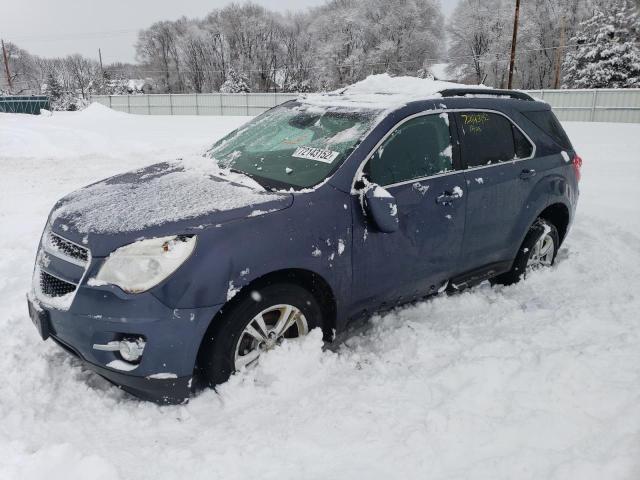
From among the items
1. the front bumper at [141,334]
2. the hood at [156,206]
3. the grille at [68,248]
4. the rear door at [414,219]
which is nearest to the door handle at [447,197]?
the rear door at [414,219]

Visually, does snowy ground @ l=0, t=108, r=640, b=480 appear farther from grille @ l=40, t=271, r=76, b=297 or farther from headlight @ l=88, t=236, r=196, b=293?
headlight @ l=88, t=236, r=196, b=293

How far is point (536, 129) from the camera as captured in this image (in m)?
4.57

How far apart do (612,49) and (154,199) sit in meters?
46.0

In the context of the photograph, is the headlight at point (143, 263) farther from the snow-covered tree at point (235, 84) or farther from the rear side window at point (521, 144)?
the snow-covered tree at point (235, 84)

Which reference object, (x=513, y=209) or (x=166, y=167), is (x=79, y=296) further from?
(x=513, y=209)

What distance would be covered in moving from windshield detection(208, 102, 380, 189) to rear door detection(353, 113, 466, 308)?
0.84 feet

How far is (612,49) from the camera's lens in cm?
3991

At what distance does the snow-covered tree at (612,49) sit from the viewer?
3953 cm

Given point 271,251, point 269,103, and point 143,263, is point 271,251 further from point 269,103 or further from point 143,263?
point 269,103

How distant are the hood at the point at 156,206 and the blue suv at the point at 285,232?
1cm

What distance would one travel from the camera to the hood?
106 inches

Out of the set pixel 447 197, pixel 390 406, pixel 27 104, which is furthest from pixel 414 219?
pixel 27 104

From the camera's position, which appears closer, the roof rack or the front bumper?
the front bumper

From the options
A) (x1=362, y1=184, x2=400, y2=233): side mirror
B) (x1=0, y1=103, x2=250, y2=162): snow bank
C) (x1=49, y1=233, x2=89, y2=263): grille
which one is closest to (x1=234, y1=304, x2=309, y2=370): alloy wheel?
(x1=362, y1=184, x2=400, y2=233): side mirror
